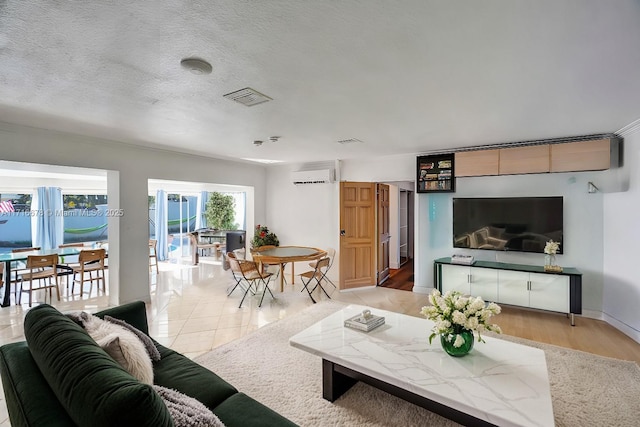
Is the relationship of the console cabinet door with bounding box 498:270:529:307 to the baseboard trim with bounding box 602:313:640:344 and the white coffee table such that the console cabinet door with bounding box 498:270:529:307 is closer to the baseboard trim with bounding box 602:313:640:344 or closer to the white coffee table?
the baseboard trim with bounding box 602:313:640:344

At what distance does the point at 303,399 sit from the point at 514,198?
402cm

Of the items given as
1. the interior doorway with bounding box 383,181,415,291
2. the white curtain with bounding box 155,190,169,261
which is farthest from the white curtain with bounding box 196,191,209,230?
the interior doorway with bounding box 383,181,415,291

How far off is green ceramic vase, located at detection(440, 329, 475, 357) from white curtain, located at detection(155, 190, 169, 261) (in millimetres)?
8471

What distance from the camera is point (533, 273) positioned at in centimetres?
403

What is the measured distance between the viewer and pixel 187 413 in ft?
3.98

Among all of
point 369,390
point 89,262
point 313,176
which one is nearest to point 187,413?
point 369,390

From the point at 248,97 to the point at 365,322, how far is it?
2.19 metres

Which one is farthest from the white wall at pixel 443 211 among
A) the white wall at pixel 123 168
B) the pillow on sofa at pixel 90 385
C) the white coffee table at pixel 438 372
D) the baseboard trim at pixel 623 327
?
the pillow on sofa at pixel 90 385

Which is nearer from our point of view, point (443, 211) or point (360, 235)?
point (443, 211)

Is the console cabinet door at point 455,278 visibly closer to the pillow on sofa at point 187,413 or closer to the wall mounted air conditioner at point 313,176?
the wall mounted air conditioner at point 313,176

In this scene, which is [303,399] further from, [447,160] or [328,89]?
[447,160]

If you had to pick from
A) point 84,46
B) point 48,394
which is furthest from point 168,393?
point 84,46

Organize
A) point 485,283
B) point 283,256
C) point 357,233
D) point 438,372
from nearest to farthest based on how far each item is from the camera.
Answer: point 438,372
point 485,283
point 283,256
point 357,233

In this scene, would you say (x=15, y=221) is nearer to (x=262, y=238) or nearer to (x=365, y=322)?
(x=262, y=238)
